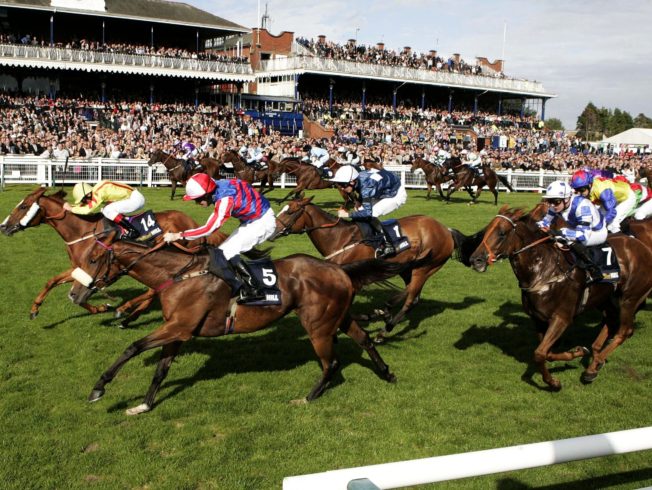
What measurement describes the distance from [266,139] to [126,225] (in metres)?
25.3

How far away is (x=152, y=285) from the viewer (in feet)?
19.5

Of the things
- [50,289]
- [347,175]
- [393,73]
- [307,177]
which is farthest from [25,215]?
[393,73]

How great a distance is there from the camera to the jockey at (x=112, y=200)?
318 inches

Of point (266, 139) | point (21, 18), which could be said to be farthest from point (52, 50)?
point (266, 139)

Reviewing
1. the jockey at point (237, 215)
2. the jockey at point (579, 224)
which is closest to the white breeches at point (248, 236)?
the jockey at point (237, 215)

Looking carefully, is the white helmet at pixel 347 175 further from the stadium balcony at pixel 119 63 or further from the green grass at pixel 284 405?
the stadium balcony at pixel 119 63

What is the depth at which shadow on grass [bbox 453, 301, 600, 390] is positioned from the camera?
7197mm

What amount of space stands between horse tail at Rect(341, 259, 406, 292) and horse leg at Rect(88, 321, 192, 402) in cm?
164

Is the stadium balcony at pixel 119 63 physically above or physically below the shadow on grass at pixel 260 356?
above

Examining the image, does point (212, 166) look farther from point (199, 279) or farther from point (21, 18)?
point (21, 18)

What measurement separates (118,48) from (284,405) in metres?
35.4

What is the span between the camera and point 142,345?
5449 mm

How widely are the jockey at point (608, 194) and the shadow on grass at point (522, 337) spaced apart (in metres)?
1.32

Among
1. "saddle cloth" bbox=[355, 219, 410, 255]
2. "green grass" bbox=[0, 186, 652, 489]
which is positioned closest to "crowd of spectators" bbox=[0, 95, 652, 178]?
"saddle cloth" bbox=[355, 219, 410, 255]
